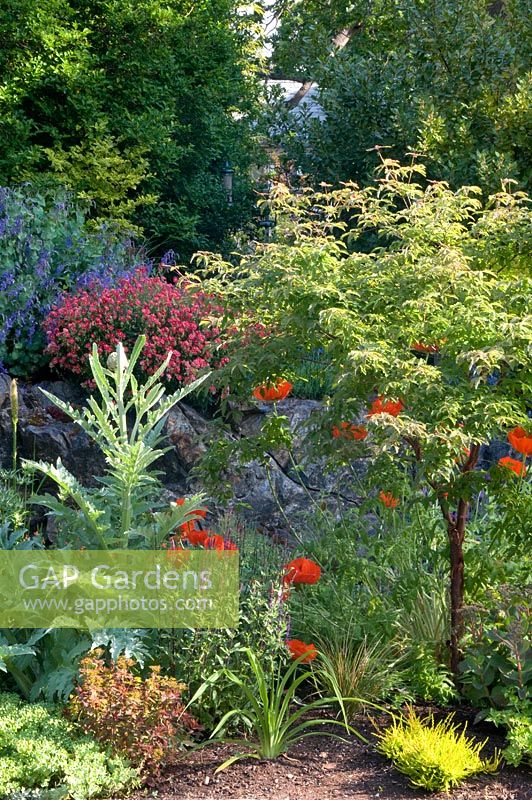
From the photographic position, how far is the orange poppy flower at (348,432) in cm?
373

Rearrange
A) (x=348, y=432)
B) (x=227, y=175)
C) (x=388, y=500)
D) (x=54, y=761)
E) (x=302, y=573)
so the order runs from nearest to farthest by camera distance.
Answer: (x=54, y=761) < (x=348, y=432) < (x=302, y=573) < (x=388, y=500) < (x=227, y=175)

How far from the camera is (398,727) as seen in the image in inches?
143

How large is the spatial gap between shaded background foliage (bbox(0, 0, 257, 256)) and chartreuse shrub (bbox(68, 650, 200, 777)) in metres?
6.94

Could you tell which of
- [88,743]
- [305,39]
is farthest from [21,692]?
[305,39]

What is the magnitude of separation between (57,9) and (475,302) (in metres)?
7.77

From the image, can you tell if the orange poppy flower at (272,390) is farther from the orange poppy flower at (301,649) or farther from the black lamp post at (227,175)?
the black lamp post at (227,175)

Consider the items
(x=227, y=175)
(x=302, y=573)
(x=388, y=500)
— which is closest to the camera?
(x=302, y=573)

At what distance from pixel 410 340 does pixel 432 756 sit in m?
1.50

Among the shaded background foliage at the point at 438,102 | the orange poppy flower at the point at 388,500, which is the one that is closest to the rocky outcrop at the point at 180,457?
the orange poppy flower at the point at 388,500

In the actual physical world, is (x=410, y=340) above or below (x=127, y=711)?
above

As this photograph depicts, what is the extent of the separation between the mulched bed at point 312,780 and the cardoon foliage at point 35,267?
4.24 metres

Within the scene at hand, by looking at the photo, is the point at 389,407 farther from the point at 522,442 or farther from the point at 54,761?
the point at 54,761

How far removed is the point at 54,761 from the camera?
3.15 meters

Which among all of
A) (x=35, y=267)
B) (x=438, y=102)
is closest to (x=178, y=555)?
(x=35, y=267)
